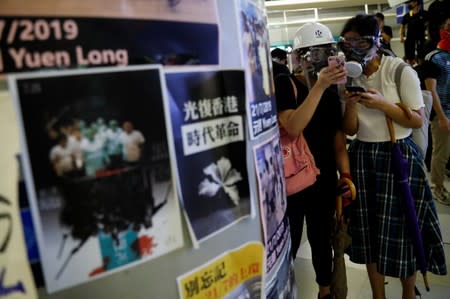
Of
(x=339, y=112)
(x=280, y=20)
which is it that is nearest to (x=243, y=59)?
(x=339, y=112)

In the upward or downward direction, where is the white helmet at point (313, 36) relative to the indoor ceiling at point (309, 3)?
downward

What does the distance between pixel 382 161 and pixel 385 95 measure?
0.29 metres

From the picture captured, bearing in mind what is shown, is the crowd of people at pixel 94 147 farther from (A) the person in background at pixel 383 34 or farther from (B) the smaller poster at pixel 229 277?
(A) the person in background at pixel 383 34

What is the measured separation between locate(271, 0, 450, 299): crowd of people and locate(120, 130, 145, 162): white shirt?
41.8 inches

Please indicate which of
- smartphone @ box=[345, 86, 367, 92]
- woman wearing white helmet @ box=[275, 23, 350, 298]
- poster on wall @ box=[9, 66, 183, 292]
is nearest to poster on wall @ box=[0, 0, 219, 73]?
poster on wall @ box=[9, 66, 183, 292]

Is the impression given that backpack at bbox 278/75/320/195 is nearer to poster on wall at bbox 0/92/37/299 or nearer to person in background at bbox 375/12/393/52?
person in background at bbox 375/12/393/52

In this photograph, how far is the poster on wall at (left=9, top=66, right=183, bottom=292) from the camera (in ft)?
1.56

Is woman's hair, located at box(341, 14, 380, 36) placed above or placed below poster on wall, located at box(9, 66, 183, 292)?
above

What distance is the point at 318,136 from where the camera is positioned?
1720 mm

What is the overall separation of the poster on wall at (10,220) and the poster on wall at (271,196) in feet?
1.39

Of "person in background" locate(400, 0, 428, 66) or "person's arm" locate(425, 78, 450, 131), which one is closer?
"person's arm" locate(425, 78, 450, 131)

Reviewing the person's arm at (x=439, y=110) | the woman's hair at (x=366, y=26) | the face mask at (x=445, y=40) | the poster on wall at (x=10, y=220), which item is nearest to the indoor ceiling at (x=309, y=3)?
the face mask at (x=445, y=40)

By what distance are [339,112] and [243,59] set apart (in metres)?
1.12

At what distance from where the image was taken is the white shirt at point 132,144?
1.77ft
